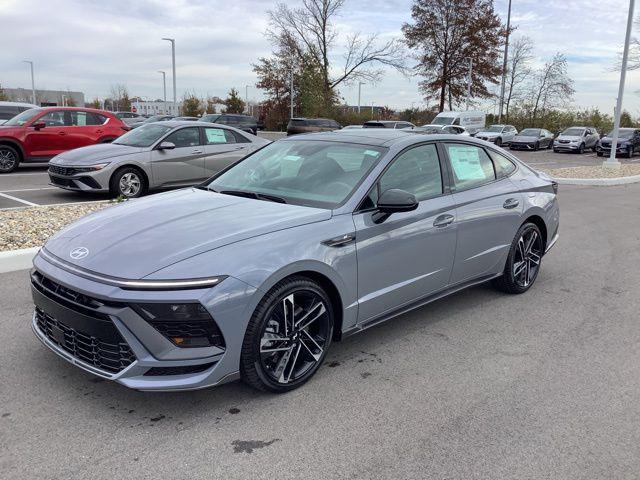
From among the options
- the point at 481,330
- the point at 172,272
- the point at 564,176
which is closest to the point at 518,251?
the point at 481,330

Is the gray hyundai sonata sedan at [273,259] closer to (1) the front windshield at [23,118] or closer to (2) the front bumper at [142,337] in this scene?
(2) the front bumper at [142,337]

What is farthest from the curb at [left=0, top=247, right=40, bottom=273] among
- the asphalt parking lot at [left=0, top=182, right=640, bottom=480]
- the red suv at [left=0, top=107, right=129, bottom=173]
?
the red suv at [left=0, top=107, right=129, bottom=173]

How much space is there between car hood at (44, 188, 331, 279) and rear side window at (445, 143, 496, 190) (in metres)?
1.57

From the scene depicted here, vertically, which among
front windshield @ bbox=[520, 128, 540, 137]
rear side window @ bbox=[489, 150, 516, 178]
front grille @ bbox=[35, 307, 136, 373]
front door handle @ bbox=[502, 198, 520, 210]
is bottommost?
front grille @ bbox=[35, 307, 136, 373]

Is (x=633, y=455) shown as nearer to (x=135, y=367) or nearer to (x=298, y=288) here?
(x=298, y=288)

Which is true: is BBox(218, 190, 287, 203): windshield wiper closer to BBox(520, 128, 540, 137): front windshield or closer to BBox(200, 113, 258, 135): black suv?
BBox(200, 113, 258, 135): black suv

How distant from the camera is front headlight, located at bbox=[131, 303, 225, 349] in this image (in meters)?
2.85

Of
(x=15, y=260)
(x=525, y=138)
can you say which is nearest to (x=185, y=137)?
(x=15, y=260)

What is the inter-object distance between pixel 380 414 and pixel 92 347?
166cm

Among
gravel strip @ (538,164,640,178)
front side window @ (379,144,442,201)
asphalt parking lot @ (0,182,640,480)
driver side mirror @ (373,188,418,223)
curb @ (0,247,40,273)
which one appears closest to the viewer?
asphalt parking lot @ (0,182,640,480)

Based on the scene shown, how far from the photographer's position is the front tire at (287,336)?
3146 millimetres

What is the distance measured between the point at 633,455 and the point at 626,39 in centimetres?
2044

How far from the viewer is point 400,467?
2.74 m

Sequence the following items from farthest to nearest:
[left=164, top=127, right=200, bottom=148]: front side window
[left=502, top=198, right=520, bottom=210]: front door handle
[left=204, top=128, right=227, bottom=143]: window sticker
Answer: [left=204, top=128, right=227, bottom=143]: window sticker, [left=164, top=127, right=200, bottom=148]: front side window, [left=502, top=198, right=520, bottom=210]: front door handle
